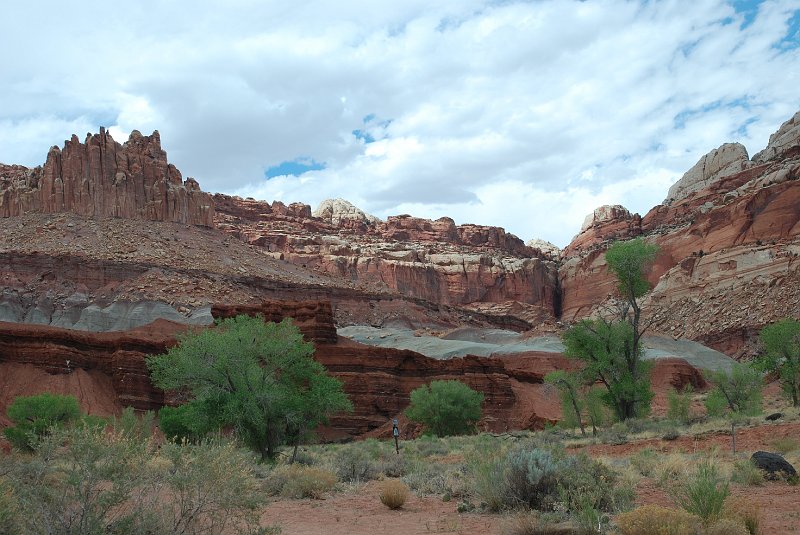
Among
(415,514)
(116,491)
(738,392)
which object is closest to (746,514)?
(415,514)

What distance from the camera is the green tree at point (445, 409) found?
137 ft

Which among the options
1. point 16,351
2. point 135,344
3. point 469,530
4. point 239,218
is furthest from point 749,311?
point 239,218

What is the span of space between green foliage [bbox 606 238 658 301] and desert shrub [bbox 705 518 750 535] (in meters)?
23.5

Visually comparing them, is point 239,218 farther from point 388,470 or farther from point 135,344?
point 388,470

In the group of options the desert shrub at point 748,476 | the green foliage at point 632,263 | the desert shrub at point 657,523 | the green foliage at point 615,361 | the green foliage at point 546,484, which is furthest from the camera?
the green foliage at point 615,361

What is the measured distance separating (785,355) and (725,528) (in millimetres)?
31598

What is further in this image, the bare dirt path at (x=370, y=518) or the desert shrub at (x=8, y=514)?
the bare dirt path at (x=370, y=518)

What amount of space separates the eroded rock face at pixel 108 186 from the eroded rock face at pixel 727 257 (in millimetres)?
55369

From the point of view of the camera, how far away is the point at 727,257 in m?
86.4

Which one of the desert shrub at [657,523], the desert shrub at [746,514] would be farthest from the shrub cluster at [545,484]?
the desert shrub at [657,523]

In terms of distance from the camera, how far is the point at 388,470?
1861 centimetres

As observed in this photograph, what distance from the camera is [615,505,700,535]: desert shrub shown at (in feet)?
25.3

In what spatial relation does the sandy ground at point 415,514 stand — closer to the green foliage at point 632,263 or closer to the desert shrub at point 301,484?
the desert shrub at point 301,484

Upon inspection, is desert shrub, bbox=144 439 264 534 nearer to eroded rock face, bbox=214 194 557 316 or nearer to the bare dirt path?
the bare dirt path
